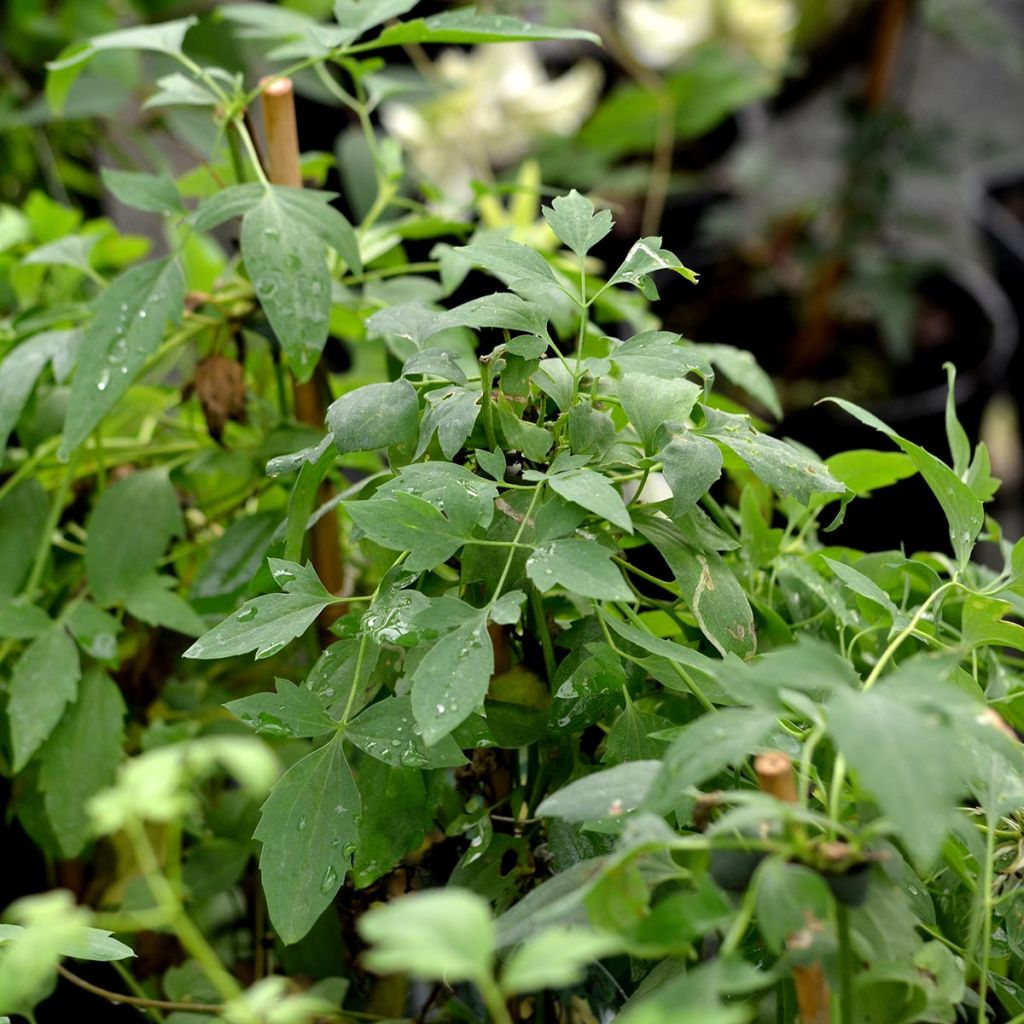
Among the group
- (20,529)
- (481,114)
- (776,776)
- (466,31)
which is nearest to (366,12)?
(466,31)

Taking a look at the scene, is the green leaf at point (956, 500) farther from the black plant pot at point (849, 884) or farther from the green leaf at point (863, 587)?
the black plant pot at point (849, 884)

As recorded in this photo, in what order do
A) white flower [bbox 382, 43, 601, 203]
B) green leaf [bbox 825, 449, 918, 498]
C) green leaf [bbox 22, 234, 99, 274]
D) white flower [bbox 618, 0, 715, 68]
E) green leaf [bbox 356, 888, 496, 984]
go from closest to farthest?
green leaf [bbox 356, 888, 496, 984] → green leaf [bbox 825, 449, 918, 498] → green leaf [bbox 22, 234, 99, 274] → white flower [bbox 382, 43, 601, 203] → white flower [bbox 618, 0, 715, 68]

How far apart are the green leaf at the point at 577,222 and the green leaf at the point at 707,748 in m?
0.15

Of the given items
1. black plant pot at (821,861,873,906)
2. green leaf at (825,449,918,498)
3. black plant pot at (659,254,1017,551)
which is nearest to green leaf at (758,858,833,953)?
black plant pot at (821,861,873,906)

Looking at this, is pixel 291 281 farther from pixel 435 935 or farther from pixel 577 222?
pixel 435 935

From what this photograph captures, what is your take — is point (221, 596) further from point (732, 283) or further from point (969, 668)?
point (732, 283)

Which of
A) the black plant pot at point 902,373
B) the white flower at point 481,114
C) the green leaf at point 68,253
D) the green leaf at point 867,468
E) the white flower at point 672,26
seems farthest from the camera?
the white flower at point 672,26

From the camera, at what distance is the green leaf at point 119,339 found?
484 millimetres

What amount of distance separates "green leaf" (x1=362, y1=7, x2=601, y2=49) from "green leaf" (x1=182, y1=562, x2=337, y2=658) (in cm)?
25

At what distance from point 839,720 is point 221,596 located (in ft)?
1.20

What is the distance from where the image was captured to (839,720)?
226mm

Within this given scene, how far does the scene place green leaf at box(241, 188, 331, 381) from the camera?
1.54ft

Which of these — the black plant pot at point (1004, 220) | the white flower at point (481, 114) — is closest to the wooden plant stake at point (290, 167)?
→ the white flower at point (481, 114)

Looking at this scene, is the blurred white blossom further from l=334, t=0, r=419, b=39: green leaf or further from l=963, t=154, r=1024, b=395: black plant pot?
l=334, t=0, r=419, b=39: green leaf
